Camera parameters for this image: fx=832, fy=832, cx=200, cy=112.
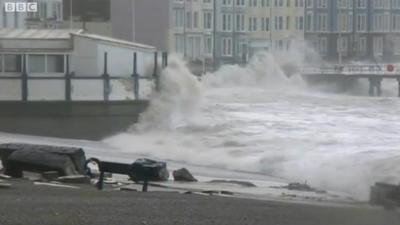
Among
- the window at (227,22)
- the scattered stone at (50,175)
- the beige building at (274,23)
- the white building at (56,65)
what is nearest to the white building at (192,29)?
the window at (227,22)

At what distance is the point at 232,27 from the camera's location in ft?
368

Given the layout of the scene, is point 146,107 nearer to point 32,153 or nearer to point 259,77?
point 32,153

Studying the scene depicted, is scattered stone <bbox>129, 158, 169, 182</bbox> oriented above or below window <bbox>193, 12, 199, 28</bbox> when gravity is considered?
below

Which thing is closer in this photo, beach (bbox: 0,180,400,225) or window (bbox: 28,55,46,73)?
beach (bbox: 0,180,400,225)

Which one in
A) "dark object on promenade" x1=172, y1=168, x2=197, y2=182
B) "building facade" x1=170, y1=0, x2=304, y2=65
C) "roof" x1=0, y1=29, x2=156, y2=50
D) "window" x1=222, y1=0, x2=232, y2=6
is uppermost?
"window" x1=222, y1=0, x2=232, y2=6

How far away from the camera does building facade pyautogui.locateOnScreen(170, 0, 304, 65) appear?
101062mm

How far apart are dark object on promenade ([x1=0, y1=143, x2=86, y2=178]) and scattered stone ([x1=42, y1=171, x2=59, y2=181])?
100mm

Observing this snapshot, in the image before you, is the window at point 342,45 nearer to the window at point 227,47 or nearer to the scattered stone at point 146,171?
the window at point 227,47

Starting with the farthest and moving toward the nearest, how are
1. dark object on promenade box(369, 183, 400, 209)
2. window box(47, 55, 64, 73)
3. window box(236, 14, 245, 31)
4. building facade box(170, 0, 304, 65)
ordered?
window box(236, 14, 245, 31), building facade box(170, 0, 304, 65), window box(47, 55, 64, 73), dark object on promenade box(369, 183, 400, 209)

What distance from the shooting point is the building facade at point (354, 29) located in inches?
4811

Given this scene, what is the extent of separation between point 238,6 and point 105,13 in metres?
29.7

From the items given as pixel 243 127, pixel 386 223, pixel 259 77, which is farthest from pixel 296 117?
pixel 259 77

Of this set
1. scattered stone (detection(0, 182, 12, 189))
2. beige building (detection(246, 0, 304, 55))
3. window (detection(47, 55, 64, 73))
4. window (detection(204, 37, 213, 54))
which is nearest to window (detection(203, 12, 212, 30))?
window (detection(204, 37, 213, 54))

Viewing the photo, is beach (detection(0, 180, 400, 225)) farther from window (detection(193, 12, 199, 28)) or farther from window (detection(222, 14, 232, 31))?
window (detection(222, 14, 232, 31))
